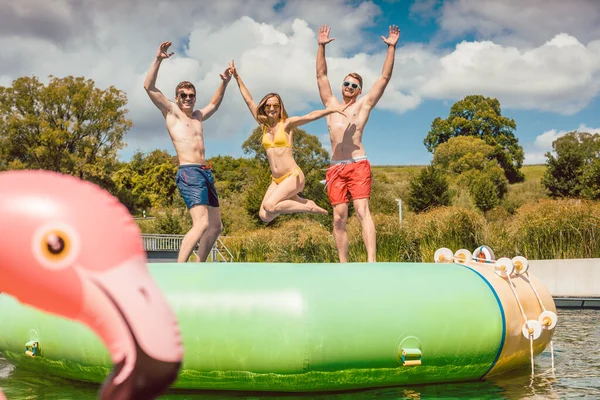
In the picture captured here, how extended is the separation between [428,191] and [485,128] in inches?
1398

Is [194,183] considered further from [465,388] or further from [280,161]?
[465,388]

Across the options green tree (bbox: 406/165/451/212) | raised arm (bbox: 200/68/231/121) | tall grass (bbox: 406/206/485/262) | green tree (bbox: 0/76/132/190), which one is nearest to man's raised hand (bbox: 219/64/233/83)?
raised arm (bbox: 200/68/231/121)

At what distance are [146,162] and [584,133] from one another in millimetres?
38571

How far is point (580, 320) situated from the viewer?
A: 30.9 ft

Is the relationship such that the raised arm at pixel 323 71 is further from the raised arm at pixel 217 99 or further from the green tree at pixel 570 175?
the green tree at pixel 570 175

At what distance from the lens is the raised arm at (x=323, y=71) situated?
657 cm

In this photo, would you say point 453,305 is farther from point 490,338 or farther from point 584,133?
point 584,133

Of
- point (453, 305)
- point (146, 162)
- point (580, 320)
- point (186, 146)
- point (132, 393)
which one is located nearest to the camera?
point (132, 393)

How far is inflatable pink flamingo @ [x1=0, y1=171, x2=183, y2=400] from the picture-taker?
160cm

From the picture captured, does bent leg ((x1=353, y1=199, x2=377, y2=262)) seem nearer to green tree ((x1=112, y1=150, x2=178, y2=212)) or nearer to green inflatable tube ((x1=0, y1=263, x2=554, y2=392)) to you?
green inflatable tube ((x1=0, y1=263, x2=554, y2=392))

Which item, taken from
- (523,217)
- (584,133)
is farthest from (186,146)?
(584,133)

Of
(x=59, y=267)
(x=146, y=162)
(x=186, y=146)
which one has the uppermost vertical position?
(x=146, y=162)

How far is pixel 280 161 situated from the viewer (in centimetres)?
634

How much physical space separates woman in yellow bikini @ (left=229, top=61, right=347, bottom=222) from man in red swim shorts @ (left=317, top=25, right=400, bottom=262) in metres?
0.20
